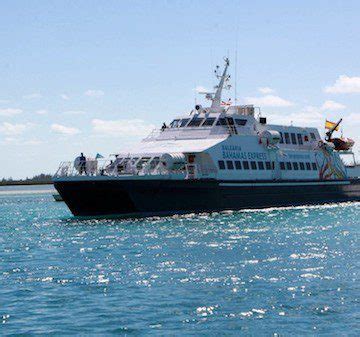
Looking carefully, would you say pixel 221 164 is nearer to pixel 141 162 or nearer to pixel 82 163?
pixel 141 162

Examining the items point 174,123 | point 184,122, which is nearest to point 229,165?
point 184,122

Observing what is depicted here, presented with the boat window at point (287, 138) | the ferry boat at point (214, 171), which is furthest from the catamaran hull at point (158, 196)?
the boat window at point (287, 138)

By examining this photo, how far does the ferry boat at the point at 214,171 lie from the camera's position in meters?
39.7

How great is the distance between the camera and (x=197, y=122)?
48406 mm

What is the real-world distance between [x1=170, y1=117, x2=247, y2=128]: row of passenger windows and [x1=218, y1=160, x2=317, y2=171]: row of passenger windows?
284 centimetres

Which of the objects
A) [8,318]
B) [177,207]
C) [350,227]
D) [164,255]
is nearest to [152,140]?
[177,207]

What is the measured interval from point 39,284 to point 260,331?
741cm

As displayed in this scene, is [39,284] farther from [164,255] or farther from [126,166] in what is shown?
[126,166]

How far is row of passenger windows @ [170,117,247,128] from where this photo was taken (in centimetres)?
4759

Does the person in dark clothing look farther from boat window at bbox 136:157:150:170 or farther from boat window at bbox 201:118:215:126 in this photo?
boat window at bbox 201:118:215:126

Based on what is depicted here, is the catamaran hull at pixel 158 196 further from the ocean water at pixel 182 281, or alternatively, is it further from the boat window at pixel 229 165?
the ocean water at pixel 182 281

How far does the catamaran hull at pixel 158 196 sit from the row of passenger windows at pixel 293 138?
5.07 meters

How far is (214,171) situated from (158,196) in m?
5.23

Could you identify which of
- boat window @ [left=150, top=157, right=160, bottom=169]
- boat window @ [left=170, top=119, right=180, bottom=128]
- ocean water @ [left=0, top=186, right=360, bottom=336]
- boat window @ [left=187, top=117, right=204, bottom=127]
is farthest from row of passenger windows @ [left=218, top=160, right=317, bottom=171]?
ocean water @ [left=0, top=186, right=360, bottom=336]
